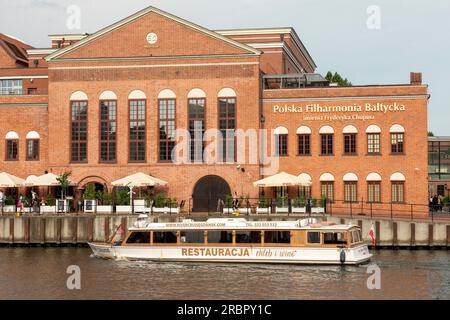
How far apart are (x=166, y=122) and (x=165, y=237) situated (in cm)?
1676

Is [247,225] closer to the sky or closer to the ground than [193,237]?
closer to the sky

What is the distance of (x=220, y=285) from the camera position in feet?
117

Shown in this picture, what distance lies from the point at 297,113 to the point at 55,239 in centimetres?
2011

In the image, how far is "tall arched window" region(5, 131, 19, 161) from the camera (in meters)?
63.2

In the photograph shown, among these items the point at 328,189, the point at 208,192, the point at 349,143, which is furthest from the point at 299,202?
the point at 208,192

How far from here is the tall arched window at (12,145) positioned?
63.2 meters

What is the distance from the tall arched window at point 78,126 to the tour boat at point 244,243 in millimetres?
16530

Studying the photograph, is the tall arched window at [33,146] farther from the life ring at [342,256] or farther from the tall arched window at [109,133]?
the life ring at [342,256]

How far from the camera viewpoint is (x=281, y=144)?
196 feet

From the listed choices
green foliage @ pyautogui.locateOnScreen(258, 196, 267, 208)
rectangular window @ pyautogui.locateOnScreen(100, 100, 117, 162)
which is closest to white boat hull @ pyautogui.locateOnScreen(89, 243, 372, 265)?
green foliage @ pyautogui.locateOnScreen(258, 196, 267, 208)

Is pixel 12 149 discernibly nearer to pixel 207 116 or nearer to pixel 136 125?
pixel 136 125

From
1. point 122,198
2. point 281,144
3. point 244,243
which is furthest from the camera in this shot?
point 281,144

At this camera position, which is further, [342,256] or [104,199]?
[104,199]
